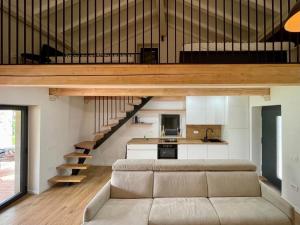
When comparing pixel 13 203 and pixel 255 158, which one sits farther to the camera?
pixel 255 158

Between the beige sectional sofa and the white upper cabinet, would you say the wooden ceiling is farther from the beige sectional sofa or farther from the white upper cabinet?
the beige sectional sofa

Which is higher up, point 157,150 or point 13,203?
point 157,150

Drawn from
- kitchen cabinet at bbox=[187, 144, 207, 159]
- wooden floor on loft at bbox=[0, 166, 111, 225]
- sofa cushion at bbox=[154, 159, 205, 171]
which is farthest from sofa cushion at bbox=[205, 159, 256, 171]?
kitchen cabinet at bbox=[187, 144, 207, 159]

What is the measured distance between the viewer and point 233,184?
3.55m

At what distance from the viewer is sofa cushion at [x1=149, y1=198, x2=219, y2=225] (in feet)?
9.09

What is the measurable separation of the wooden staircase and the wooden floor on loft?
277 mm

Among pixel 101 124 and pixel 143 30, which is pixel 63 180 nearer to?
pixel 101 124

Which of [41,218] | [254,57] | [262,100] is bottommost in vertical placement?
[41,218]

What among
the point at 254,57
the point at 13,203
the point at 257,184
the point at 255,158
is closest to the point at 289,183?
the point at 257,184

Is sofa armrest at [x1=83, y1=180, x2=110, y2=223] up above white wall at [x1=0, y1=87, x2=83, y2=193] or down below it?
below

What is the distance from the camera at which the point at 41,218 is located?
12.4 ft

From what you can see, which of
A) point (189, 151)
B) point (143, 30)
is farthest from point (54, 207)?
point (189, 151)

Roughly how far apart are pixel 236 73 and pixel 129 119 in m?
4.66

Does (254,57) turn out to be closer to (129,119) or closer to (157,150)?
(157,150)
